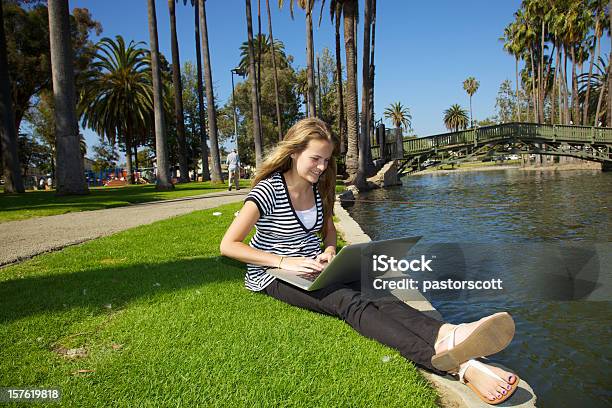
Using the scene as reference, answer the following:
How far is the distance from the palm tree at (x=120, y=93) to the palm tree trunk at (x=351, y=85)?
22720 millimetres

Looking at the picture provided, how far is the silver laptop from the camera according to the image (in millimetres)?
2671

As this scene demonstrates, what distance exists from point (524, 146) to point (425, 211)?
2143 cm

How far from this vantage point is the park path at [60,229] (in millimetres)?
6234

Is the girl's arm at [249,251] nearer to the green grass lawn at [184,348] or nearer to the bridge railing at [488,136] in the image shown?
the green grass lawn at [184,348]

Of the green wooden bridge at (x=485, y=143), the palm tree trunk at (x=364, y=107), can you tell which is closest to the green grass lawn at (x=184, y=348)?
the palm tree trunk at (x=364, y=107)

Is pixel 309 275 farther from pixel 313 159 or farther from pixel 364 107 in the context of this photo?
pixel 364 107

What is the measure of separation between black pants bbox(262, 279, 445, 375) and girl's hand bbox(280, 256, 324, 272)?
164mm

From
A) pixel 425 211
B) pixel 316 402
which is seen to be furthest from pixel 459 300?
pixel 425 211

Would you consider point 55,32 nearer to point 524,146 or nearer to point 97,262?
point 97,262

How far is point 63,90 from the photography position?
14820mm

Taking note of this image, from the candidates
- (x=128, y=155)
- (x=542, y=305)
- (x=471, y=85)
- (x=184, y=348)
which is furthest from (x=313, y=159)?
(x=471, y=85)

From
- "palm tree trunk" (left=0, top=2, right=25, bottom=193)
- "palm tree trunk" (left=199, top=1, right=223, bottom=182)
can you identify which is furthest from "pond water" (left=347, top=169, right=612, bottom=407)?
"palm tree trunk" (left=199, top=1, right=223, bottom=182)

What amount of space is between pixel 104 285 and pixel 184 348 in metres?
1.93

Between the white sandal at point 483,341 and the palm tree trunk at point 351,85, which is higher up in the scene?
the palm tree trunk at point 351,85
